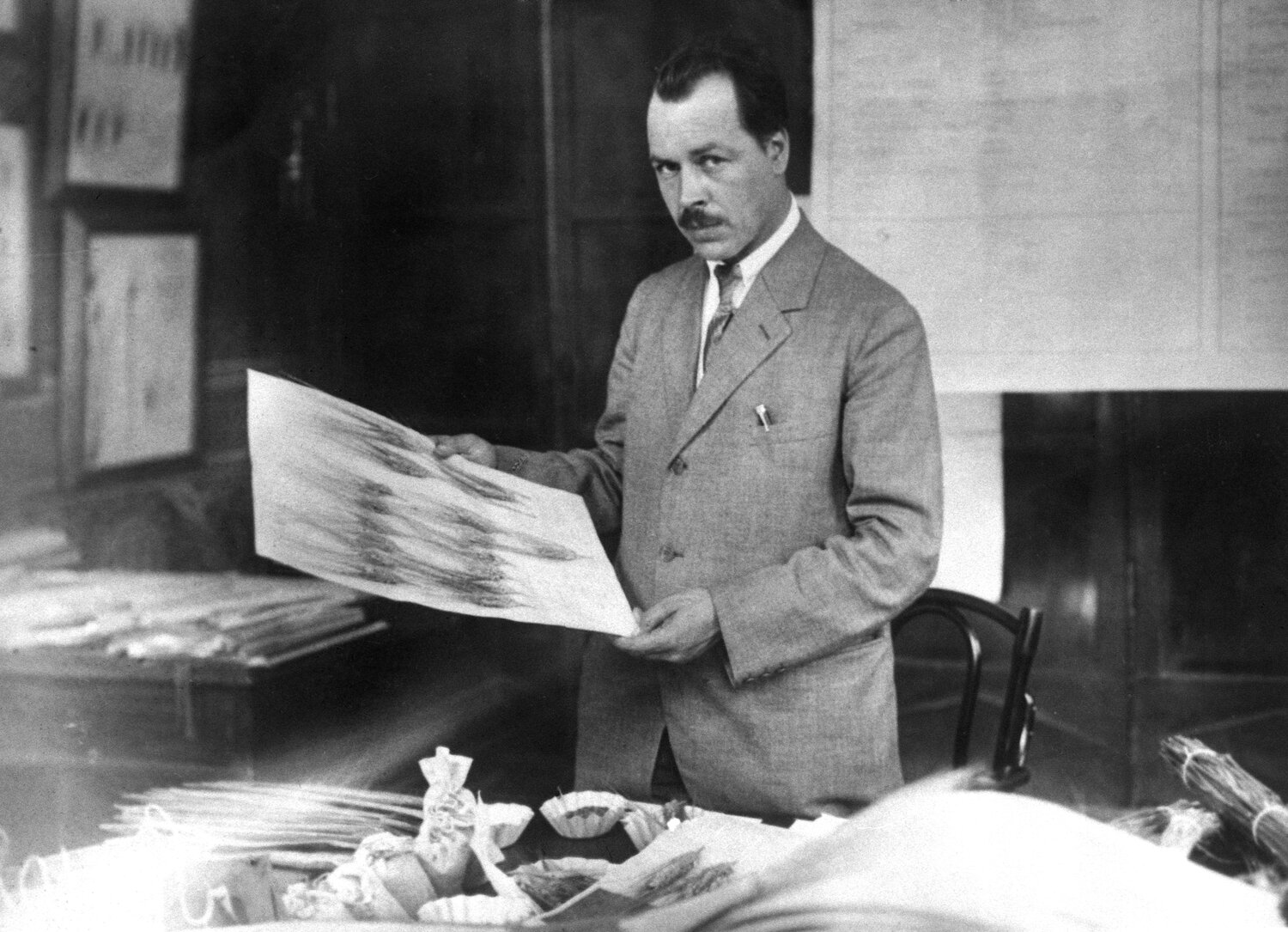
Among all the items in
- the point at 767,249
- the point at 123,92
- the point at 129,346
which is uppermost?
the point at 123,92

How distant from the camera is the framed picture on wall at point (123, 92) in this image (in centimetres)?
124

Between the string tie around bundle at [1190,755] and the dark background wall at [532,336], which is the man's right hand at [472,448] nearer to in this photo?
the dark background wall at [532,336]

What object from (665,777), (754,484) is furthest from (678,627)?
(665,777)

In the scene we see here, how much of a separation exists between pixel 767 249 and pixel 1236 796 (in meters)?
0.75

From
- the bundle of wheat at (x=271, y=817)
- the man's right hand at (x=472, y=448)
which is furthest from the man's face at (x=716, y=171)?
the bundle of wheat at (x=271, y=817)

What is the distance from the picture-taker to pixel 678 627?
126 cm

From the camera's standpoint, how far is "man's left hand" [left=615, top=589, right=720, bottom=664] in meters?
1.24

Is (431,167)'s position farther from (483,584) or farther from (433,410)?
(483,584)

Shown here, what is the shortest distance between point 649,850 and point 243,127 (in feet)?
3.34

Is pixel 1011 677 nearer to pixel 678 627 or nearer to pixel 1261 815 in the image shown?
pixel 678 627

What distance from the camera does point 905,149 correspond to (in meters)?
1.73

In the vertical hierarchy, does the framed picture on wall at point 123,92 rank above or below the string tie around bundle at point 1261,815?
above

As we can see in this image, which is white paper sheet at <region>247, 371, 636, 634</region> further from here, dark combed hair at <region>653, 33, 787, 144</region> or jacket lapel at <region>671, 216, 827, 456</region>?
dark combed hair at <region>653, 33, 787, 144</region>

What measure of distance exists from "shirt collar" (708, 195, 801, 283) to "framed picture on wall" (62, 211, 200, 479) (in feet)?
2.10
